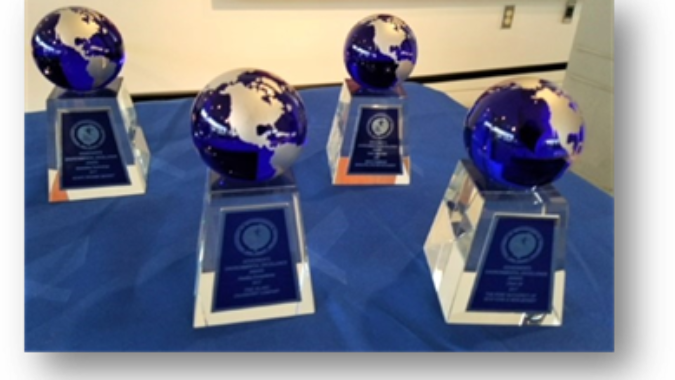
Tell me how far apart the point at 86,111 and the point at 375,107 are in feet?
1.77

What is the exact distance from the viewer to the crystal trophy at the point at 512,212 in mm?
641

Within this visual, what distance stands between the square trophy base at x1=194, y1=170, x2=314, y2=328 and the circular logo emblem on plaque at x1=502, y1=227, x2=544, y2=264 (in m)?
0.29

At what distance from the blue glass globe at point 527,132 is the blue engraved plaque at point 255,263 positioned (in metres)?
0.30

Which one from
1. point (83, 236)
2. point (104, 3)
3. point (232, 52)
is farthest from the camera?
point (232, 52)

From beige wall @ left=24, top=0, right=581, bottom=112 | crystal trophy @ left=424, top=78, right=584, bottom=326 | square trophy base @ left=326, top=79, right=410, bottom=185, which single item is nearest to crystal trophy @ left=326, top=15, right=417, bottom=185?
square trophy base @ left=326, top=79, right=410, bottom=185

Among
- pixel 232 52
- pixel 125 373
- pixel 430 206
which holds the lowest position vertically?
pixel 125 373

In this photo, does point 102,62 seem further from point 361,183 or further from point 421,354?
point 421,354

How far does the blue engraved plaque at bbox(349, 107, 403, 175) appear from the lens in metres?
1.02

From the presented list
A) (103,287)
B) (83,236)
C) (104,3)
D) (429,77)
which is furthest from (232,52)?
(103,287)

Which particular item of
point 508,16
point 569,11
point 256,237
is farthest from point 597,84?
point 256,237

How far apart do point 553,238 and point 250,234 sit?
0.42 metres

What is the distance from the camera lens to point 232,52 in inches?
76.3

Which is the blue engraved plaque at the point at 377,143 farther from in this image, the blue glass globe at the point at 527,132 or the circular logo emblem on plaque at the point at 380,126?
the blue glass globe at the point at 527,132

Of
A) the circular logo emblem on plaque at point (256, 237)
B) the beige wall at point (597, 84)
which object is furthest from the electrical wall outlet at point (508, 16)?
the circular logo emblem on plaque at point (256, 237)
